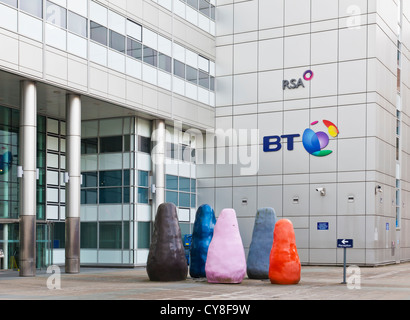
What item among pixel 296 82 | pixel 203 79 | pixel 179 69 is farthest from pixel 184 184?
pixel 296 82

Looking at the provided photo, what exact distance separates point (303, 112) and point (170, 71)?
26.6 feet

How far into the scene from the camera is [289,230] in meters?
21.2

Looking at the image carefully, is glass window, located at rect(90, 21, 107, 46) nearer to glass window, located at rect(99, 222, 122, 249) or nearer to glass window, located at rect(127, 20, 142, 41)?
glass window, located at rect(127, 20, 142, 41)

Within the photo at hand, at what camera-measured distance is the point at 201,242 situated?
23406 mm

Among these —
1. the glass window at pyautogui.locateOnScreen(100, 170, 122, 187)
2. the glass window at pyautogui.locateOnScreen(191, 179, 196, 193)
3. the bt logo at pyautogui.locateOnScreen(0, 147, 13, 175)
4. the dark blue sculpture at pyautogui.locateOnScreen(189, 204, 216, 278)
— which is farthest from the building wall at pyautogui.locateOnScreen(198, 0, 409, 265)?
the dark blue sculpture at pyautogui.locateOnScreen(189, 204, 216, 278)

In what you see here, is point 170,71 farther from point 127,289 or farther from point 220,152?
point 127,289

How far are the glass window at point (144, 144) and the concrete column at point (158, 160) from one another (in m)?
0.28

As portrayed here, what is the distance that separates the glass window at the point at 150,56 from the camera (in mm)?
32938

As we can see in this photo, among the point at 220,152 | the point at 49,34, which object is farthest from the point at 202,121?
the point at 49,34

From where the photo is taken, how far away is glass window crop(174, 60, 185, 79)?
35.5 m

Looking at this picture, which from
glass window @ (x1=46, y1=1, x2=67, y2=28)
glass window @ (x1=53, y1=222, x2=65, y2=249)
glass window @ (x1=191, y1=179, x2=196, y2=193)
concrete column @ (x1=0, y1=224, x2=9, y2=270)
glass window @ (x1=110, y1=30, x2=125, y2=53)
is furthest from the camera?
glass window @ (x1=191, y1=179, x2=196, y2=193)

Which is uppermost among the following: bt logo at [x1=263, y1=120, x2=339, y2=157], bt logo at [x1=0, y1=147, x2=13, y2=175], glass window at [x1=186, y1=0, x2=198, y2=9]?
glass window at [x1=186, y1=0, x2=198, y2=9]

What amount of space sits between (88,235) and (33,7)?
14110 mm

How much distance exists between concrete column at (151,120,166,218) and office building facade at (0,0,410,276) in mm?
64
